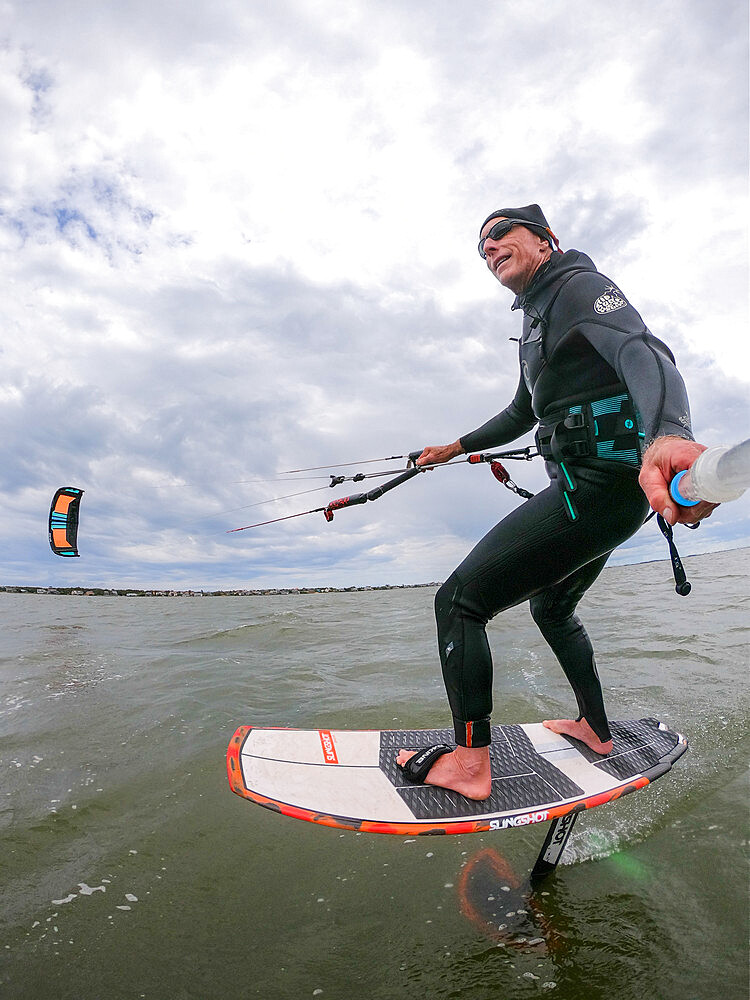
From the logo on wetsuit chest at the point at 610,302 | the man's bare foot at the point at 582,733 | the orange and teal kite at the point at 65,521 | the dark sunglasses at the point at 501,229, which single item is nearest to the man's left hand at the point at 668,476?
the logo on wetsuit chest at the point at 610,302

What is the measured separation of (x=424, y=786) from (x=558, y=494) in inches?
69.2

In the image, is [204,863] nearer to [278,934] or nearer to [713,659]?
[278,934]

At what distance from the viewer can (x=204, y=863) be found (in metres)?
2.81

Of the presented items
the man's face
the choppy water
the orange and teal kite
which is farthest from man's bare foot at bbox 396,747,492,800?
the orange and teal kite

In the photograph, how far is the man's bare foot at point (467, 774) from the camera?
107 inches

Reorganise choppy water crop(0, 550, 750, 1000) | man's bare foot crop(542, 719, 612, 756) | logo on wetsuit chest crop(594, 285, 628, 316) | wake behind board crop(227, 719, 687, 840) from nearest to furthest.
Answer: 1. choppy water crop(0, 550, 750, 1000)
2. wake behind board crop(227, 719, 687, 840)
3. logo on wetsuit chest crop(594, 285, 628, 316)
4. man's bare foot crop(542, 719, 612, 756)

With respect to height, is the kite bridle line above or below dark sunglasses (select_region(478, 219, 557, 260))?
below

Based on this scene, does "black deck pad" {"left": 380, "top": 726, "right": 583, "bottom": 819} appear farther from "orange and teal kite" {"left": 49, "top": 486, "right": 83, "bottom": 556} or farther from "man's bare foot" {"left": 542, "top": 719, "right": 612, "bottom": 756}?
"orange and teal kite" {"left": 49, "top": 486, "right": 83, "bottom": 556}

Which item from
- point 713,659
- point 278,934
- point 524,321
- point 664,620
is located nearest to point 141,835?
point 278,934

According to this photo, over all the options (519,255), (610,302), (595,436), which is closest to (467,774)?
(595,436)

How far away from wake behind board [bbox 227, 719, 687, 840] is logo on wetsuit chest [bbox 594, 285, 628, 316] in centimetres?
245

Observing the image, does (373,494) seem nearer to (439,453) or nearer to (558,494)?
(439,453)

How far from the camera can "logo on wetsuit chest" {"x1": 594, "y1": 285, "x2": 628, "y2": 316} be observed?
2.57 m

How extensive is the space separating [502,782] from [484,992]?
1045 millimetres
